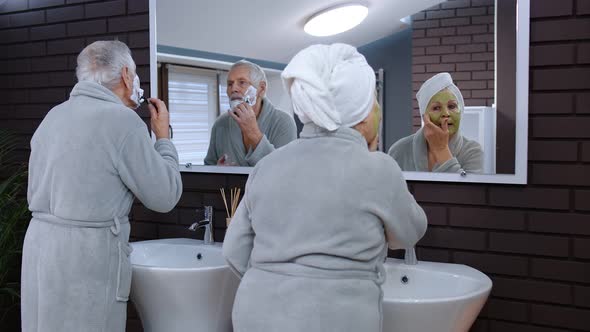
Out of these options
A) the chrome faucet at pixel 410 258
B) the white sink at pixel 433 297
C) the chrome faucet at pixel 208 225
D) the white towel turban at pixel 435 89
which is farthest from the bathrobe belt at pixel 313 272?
the chrome faucet at pixel 208 225

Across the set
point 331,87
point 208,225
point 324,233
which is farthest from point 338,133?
point 208,225

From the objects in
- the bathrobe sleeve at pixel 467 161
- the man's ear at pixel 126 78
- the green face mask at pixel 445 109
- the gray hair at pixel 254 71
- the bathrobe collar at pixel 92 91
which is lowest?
the bathrobe sleeve at pixel 467 161

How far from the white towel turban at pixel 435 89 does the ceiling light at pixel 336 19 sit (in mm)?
347

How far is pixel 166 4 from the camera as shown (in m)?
2.65

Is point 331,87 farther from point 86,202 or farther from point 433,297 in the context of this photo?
point 86,202

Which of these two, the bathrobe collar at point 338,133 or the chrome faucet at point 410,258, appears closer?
the bathrobe collar at point 338,133

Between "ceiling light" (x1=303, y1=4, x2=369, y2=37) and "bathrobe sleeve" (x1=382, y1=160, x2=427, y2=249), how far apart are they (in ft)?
2.77

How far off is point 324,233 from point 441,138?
0.78m

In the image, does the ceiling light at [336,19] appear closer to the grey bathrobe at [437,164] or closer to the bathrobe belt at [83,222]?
the grey bathrobe at [437,164]

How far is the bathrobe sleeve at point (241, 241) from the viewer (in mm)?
1640

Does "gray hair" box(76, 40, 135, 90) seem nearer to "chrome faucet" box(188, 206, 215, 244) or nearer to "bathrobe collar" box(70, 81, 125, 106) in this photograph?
"bathrobe collar" box(70, 81, 125, 106)

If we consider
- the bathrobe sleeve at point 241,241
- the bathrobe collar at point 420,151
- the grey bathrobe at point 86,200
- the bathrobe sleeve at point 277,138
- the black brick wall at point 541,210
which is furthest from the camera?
the bathrobe sleeve at point 277,138

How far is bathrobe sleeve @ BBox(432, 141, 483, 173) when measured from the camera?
2.00 metres

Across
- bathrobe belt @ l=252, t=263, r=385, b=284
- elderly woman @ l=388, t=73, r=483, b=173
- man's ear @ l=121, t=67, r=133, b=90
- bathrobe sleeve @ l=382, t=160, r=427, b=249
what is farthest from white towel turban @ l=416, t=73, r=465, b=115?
man's ear @ l=121, t=67, r=133, b=90
